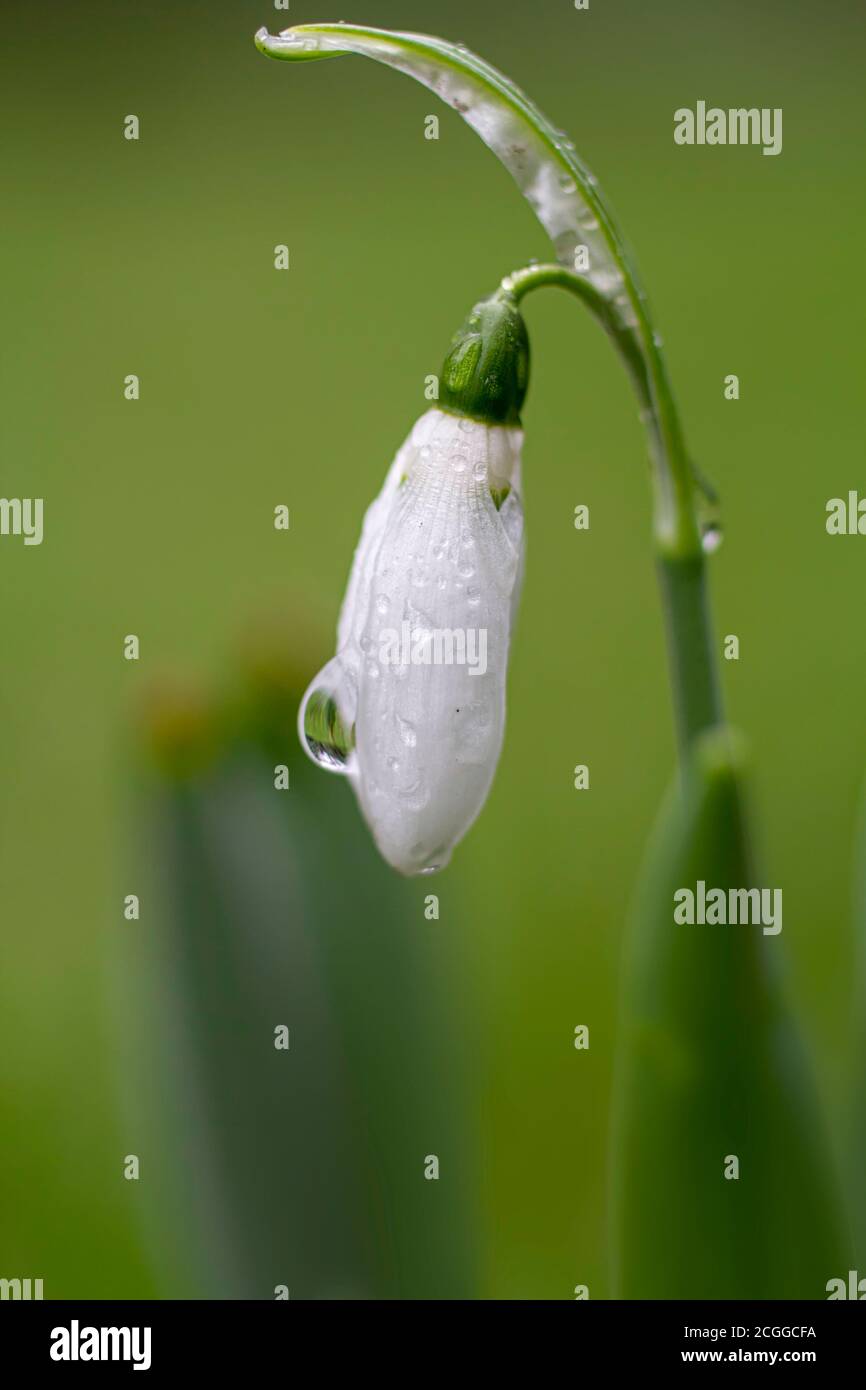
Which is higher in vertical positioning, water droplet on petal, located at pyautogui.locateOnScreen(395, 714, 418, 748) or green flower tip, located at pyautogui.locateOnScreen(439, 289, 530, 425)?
green flower tip, located at pyautogui.locateOnScreen(439, 289, 530, 425)

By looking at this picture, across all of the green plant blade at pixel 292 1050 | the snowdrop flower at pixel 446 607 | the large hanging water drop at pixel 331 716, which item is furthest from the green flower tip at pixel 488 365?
the green plant blade at pixel 292 1050

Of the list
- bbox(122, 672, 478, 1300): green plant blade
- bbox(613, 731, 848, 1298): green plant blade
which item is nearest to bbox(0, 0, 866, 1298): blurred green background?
bbox(122, 672, 478, 1300): green plant blade

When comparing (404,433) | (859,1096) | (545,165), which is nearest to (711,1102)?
(859,1096)

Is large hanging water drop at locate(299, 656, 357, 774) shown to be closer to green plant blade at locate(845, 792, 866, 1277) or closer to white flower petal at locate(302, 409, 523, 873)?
white flower petal at locate(302, 409, 523, 873)

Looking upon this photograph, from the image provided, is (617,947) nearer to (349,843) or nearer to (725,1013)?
(349,843)

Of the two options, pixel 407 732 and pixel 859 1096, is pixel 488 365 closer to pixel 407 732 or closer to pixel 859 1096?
pixel 407 732
